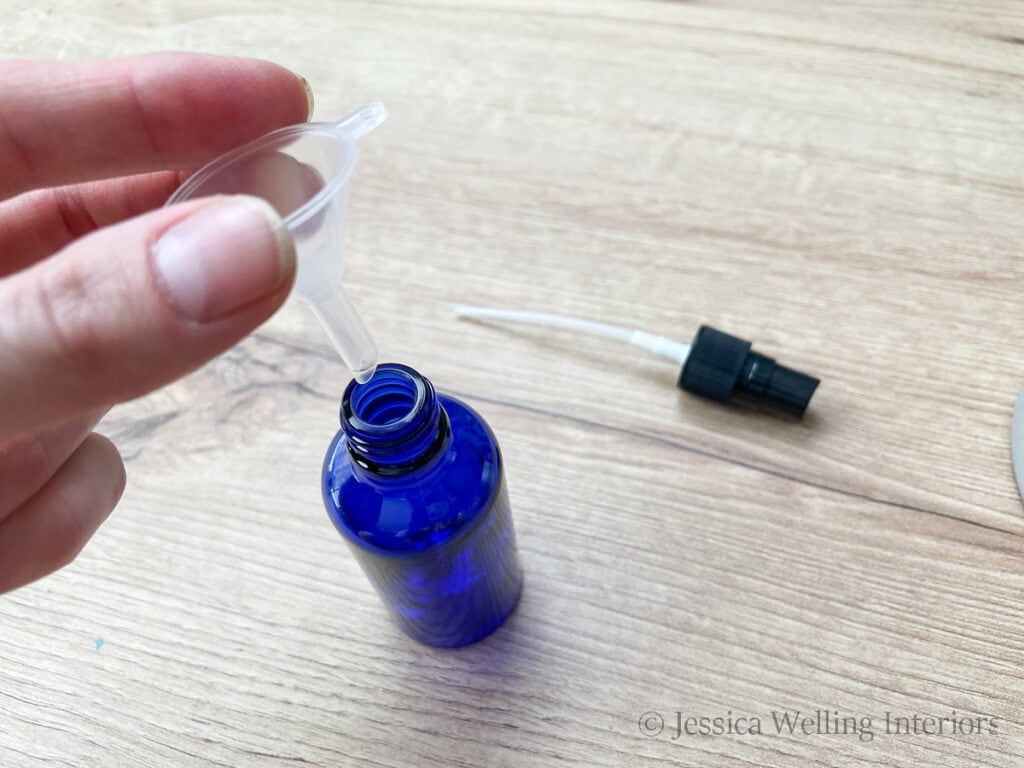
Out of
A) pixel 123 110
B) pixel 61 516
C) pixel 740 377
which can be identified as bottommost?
pixel 61 516

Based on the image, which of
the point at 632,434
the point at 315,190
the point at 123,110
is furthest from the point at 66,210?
the point at 632,434

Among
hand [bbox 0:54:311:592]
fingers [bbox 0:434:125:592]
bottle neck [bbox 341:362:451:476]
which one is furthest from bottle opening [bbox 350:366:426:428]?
fingers [bbox 0:434:125:592]

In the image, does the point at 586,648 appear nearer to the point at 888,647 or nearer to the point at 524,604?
the point at 524,604

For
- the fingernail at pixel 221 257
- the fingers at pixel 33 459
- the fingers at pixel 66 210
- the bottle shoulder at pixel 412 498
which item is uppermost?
the fingernail at pixel 221 257

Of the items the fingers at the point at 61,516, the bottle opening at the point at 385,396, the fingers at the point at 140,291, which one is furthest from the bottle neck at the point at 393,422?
the fingers at the point at 61,516

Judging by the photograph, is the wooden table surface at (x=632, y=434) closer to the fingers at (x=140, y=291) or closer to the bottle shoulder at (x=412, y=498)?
the bottle shoulder at (x=412, y=498)

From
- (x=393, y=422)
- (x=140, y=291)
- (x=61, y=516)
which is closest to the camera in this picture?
(x=140, y=291)

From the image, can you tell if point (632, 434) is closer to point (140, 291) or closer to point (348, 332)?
point (348, 332)
